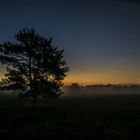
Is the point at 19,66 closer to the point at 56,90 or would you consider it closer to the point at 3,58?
the point at 3,58

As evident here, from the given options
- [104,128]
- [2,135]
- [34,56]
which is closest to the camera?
[2,135]

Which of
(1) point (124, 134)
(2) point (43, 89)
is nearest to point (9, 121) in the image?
(1) point (124, 134)

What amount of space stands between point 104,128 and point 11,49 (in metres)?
27.0

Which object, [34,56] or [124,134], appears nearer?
[124,134]

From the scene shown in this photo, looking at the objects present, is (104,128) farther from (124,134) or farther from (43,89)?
(43,89)

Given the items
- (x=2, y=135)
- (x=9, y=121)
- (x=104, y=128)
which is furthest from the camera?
(x=9, y=121)

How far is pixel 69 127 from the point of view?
19.3 meters

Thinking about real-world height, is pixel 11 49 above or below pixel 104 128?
above

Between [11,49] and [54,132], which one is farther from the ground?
[11,49]

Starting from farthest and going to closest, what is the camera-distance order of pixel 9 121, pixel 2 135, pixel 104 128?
pixel 9 121 < pixel 104 128 < pixel 2 135

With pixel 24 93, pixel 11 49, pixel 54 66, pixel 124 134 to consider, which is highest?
pixel 11 49

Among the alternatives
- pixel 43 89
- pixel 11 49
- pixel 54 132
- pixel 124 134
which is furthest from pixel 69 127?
pixel 11 49

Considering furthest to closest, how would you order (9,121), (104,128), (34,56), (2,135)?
(34,56) < (9,121) < (104,128) < (2,135)

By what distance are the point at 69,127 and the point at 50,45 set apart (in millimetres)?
25159
